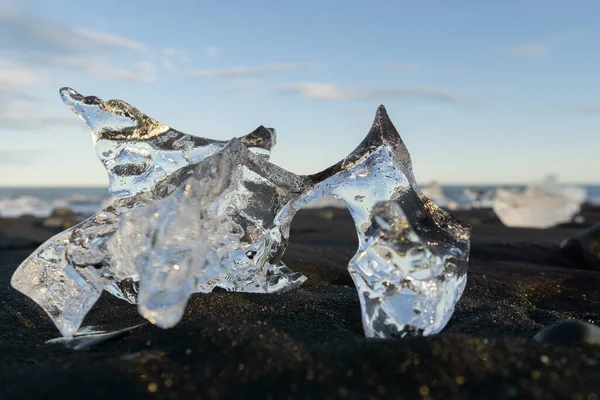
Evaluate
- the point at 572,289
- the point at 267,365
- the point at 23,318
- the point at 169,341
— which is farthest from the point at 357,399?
the point at 572,289

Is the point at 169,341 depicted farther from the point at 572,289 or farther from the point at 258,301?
the point at 572,289

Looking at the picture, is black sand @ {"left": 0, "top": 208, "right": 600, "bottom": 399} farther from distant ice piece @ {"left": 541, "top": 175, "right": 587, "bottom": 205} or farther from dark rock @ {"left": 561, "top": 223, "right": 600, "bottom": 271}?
distant ice piece @ {"left": 541, "top": 175, "right": 587, "bottom": 205}

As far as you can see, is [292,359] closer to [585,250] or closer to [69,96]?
[69,96]

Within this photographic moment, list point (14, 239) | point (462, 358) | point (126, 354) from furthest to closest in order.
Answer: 1. point (14, 239)
2. point (126, 354)
3. point (462, 358)

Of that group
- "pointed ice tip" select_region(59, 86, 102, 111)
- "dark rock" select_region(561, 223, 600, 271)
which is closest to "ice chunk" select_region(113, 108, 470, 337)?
"pointed ice tip" select_region(59, 86, 102, 111)

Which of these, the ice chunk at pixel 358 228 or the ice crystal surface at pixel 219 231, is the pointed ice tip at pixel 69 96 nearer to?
the ice crystal surface at pixel 219 231

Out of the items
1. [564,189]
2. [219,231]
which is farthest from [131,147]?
[564,189]

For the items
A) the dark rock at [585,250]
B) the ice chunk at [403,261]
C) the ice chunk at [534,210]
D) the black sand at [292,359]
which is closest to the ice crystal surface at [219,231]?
the ice chunk at [403,261]
